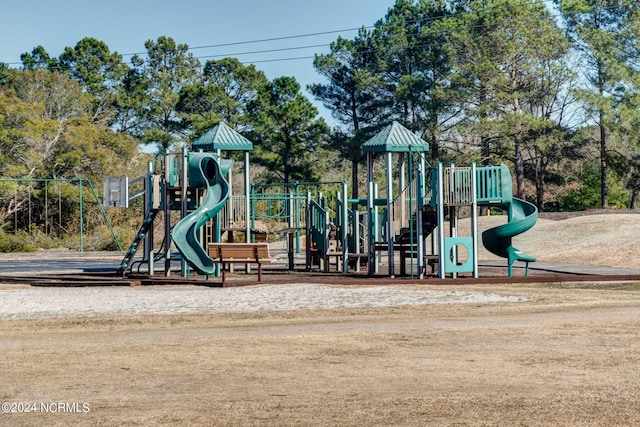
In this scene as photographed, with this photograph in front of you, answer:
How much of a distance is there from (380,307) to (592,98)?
3549 centimetres

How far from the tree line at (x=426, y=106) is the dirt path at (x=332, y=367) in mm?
34485

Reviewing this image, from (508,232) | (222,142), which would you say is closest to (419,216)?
(508,232)

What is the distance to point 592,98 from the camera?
47.3 metres

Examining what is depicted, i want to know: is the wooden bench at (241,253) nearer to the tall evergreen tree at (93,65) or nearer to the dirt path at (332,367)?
the dirt path at (332,367)

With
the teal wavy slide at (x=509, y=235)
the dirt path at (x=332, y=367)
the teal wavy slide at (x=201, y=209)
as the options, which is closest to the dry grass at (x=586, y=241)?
the teal wavy slide at (x=509, y=235)

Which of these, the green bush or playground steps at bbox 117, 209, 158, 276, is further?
the green bush

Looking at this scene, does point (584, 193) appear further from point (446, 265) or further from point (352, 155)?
point (446, 265)

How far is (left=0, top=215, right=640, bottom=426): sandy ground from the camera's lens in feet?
24.5

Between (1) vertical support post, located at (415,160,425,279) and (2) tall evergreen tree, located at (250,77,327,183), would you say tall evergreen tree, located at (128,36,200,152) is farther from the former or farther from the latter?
(1) vertical support post, located at (415,160,425,279)

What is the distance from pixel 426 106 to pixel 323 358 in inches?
1783

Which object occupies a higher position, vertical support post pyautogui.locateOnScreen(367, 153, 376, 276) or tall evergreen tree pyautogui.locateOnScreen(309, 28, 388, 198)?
tall evergreen tree pyautogui.locateOnScreen(309, 28, 388, 198)

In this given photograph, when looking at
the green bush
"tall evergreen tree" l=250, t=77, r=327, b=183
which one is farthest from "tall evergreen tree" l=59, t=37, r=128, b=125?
the green bush

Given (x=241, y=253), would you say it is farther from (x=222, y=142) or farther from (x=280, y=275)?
(x=222, y=142)

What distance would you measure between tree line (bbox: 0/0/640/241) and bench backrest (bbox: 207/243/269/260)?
1075 inches
